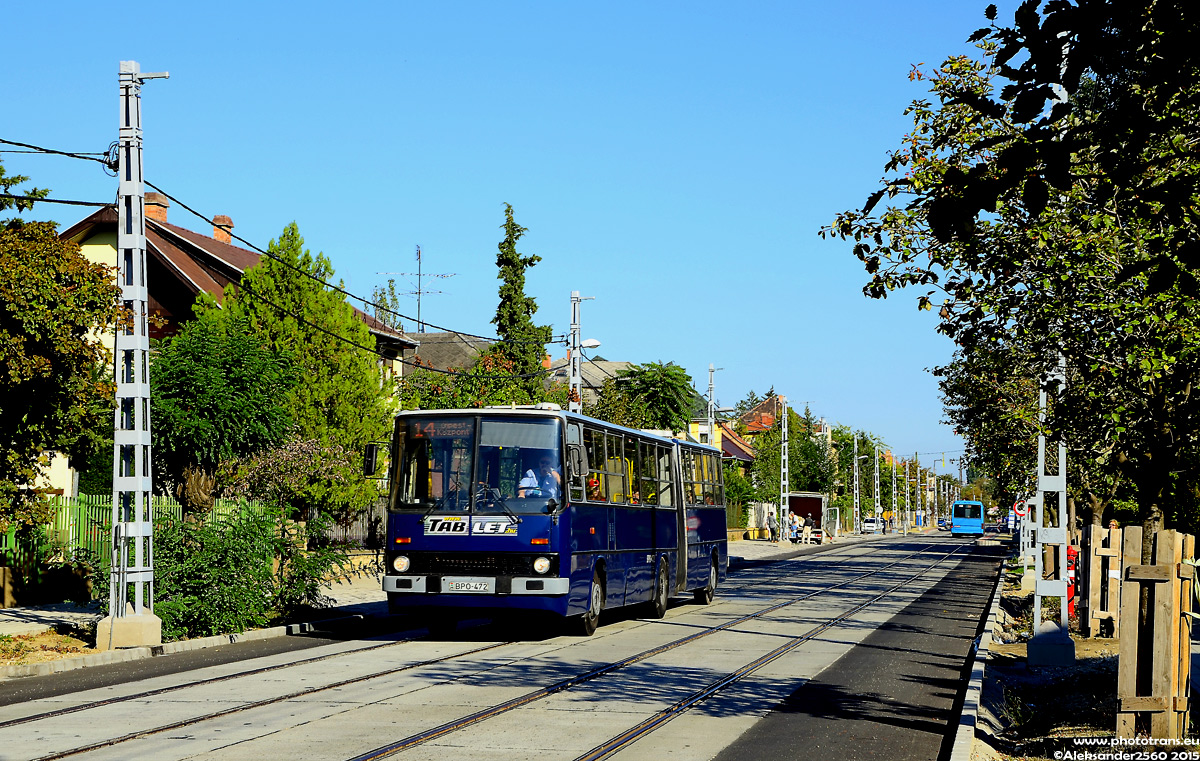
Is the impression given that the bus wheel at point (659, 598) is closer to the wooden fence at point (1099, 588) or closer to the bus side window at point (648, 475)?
the bus side window at point (648, 475)

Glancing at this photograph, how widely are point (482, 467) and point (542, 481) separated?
0.81 m

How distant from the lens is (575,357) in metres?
35.2

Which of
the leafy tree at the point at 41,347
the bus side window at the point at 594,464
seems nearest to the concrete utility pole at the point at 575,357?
the bus side window at the point at 594,464

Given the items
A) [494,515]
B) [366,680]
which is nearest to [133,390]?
[494,515]

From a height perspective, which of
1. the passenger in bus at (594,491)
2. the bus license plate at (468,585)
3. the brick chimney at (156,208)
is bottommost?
the bus license plate at (468,585)

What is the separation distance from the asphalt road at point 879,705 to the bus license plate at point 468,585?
4.54m

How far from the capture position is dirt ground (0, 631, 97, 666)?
15.2 metres

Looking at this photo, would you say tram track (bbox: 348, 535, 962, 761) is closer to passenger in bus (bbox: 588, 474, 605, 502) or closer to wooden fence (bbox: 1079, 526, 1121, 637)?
passenger in bus (bbox: 588, 474, 605, 502)

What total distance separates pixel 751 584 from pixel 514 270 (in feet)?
111

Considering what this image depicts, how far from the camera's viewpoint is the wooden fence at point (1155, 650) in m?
8.88

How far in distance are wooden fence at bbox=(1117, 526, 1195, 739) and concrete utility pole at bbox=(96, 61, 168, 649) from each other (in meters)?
11.4

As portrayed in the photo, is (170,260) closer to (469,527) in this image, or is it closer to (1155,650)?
(469,527)

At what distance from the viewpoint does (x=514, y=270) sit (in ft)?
216

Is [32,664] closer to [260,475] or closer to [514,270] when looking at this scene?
[260,475]
